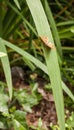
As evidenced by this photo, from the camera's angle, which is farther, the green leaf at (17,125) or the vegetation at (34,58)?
the green leaf at (17,125)

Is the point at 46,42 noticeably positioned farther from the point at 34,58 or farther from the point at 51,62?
the point at 34,58

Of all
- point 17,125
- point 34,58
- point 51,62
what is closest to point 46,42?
point 51,62

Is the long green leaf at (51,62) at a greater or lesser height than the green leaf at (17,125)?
greater

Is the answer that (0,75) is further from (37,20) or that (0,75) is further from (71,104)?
(37,20)

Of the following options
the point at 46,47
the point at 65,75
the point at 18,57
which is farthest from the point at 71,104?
the point at 46,47

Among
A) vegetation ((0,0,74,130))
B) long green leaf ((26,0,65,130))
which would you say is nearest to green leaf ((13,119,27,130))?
vegetation ((0,0,74,130))

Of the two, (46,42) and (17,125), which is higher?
(46,42)

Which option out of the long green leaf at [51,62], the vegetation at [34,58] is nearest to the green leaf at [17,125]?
the vegetation at [34,58]

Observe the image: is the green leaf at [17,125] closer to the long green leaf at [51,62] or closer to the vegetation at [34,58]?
the vegetation at [34,58]
